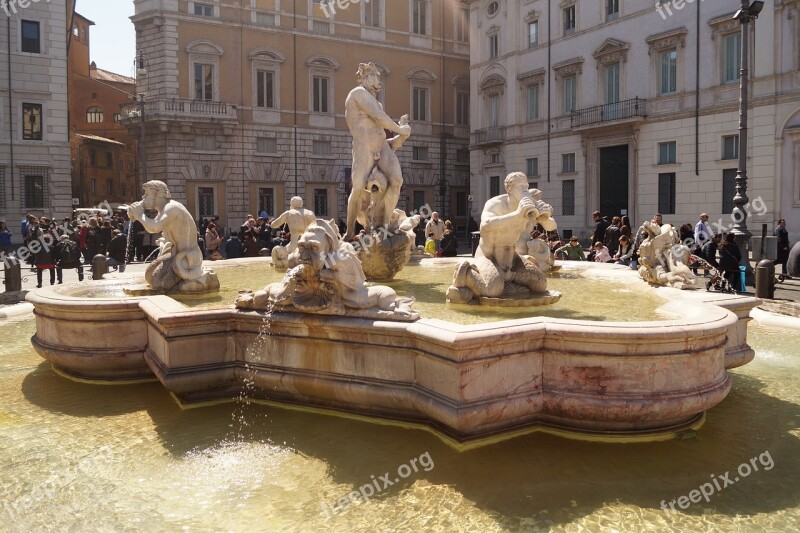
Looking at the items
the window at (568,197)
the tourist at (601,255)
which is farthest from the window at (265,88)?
the tourist at (601,255)

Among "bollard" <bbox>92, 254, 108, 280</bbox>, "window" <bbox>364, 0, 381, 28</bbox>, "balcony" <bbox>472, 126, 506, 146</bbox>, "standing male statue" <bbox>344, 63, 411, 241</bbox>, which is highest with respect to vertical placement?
"window" <bbox>364, 0, 381, 28</bbox>

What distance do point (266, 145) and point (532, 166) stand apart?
42.9 ft

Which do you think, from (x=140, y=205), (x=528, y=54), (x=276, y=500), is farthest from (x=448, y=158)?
(x=276, y=500)

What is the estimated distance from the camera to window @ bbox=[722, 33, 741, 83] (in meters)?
24.0

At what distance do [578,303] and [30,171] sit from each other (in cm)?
3015

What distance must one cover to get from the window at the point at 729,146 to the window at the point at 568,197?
7.18 meters

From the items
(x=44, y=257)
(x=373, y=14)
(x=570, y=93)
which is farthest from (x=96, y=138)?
(x=44, y=257)

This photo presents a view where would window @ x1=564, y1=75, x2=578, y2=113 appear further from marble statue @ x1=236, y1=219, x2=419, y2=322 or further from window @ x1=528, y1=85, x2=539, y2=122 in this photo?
marble statue @ x1=236, y1=219, x2=419, y2=322

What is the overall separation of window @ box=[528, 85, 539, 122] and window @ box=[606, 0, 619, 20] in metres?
4.67

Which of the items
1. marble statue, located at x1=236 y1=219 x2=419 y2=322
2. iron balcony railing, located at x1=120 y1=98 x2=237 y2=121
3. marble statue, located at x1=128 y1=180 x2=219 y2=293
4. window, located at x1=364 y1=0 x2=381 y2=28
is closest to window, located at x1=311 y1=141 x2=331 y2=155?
iron balcony railing, located at x1=120 y1=98 x2=237 y2=121

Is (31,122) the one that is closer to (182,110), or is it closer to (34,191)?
(34,191)

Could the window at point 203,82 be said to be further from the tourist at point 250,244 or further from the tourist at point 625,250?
the tourist at point 625,250

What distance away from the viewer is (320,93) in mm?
35500

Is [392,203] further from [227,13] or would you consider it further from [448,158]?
[448,158]
